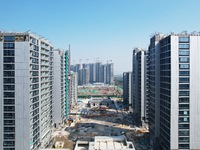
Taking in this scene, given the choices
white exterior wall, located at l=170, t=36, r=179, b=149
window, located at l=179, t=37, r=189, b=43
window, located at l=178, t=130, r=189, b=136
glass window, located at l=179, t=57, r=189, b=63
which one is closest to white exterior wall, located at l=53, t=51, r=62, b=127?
white exterior wall, located at l=170, t=36, r=179, b=149

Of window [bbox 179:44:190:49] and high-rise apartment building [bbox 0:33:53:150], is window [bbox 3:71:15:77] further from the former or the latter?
window [bbox 179:44:190:49]

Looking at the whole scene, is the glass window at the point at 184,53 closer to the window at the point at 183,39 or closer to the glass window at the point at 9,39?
the window at the point at 183,39

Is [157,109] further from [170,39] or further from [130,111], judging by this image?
[130,111]

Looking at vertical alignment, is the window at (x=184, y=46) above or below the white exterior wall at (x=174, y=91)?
above

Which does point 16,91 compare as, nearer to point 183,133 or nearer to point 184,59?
point 184,59

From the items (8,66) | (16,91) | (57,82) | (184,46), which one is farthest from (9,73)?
Result: (184,46)

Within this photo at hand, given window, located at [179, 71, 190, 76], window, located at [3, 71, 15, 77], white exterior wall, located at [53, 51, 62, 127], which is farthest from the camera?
white exterior wall, located at [53, 51, 62, 127]

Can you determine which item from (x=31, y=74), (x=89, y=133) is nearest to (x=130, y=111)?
(x=89, y=133)

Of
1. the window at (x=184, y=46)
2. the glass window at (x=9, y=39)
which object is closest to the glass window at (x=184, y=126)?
the window at (x=184, y=46)
